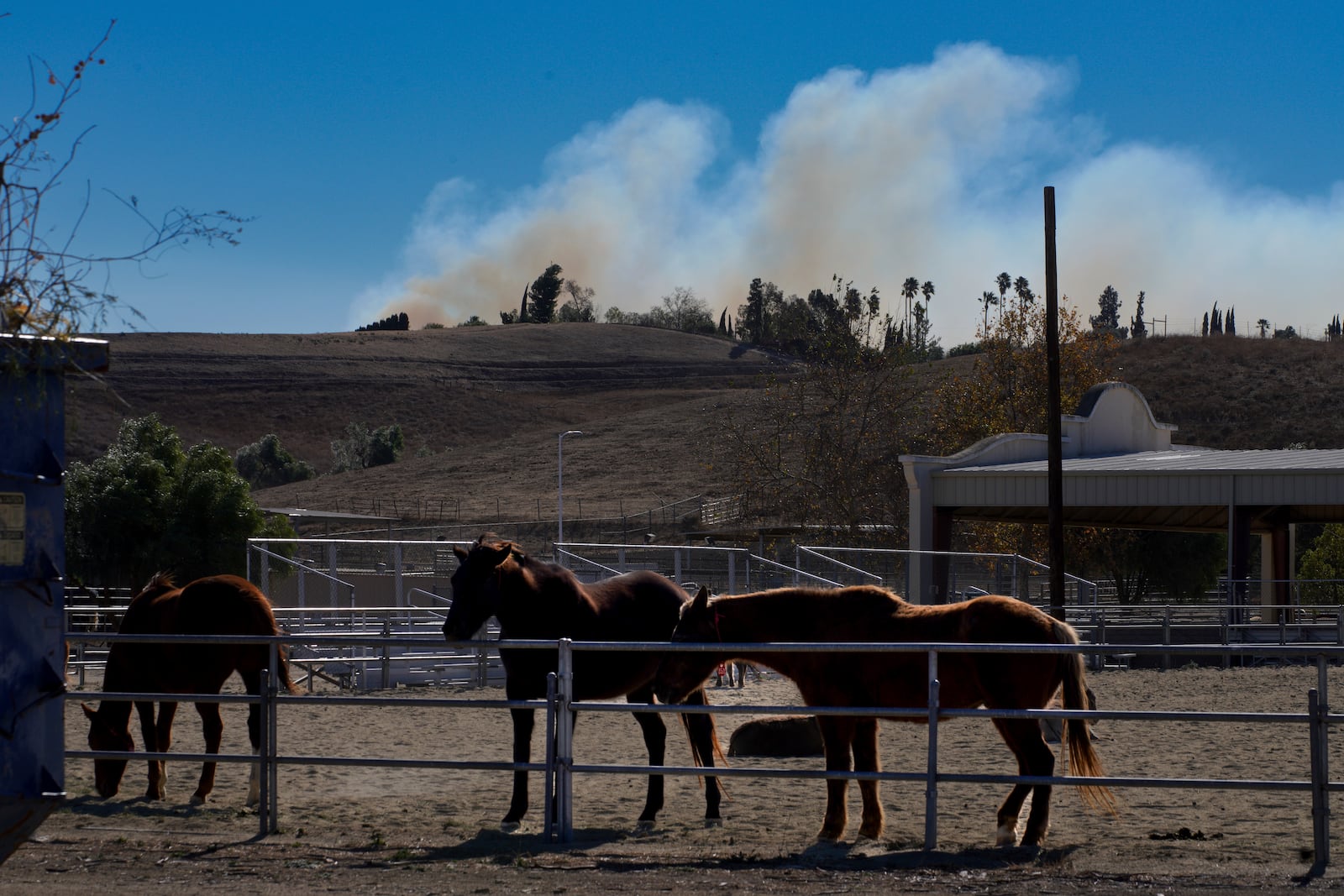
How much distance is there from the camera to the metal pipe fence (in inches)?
243

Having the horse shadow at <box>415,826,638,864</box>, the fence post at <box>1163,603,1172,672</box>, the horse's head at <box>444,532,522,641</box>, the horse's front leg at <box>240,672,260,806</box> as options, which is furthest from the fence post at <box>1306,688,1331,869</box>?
the fence post at <box>1163,603,1172,672</box>

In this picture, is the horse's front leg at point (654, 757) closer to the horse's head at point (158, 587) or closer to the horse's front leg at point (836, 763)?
the horse's front leg at point (836, 763)

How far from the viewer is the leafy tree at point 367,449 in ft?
302

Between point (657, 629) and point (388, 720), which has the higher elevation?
point (657, 629)

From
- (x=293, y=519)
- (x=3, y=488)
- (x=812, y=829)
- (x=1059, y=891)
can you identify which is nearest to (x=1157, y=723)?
(x=812, y=829)

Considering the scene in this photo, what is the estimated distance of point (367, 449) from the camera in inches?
3649

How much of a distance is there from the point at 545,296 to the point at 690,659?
151 meters

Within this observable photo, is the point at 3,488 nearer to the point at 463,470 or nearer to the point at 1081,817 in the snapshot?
the point at 1081,817

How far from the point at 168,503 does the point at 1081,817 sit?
35.7 meters

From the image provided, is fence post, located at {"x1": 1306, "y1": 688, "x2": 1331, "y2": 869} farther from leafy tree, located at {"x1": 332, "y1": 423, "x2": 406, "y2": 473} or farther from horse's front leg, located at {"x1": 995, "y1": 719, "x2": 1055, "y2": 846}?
leafy tree, located at {"x1": 332, "y1": 423, "x2": 406, "y2": 473}

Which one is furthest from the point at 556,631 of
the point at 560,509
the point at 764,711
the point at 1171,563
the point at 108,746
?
the point at 1171,563

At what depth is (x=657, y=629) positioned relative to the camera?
8336 millimetres

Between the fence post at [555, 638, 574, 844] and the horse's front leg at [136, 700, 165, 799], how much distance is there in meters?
3.06

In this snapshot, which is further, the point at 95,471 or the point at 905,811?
the point at 95,471
